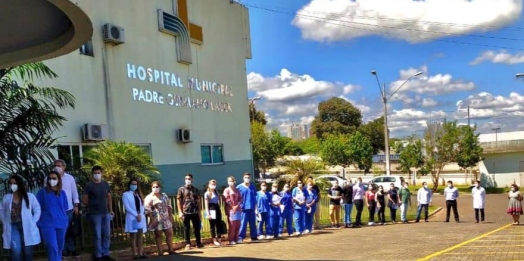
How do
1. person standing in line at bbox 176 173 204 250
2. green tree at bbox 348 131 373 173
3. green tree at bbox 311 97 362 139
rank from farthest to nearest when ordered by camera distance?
green tree at bbox 311 97 362 139
green tree at bbox 348 131 373 173
person standing in line at bbox 176 173 204 250

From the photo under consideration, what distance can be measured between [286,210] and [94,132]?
615 centimetres

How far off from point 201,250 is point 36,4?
6.96 meters

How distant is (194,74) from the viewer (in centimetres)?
2130

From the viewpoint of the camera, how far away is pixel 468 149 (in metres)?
38.8

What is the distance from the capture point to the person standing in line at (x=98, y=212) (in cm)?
959

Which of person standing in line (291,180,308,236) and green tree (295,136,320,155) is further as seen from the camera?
green tree (295,136,320,155)

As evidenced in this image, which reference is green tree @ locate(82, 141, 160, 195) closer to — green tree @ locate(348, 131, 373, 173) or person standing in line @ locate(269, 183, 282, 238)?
person standing in line @ locate(269, 183, 282, 238)

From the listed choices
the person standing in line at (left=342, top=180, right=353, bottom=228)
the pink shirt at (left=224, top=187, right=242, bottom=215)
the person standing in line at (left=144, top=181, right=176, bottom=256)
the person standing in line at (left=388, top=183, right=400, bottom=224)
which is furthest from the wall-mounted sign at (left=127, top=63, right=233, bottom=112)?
the person standing in line at (left=388, top=183, right=400, bottom=224)

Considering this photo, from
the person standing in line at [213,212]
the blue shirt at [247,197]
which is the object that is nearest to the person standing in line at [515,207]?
the blue shirt at [247,197]

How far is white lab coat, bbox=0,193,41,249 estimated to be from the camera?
25.7 feet

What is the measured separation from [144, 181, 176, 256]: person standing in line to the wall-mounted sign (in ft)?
24.6

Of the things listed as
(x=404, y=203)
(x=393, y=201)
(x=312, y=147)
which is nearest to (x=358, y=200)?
(x=393, y=201)

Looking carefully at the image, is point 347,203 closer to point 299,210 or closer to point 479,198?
point 299,210

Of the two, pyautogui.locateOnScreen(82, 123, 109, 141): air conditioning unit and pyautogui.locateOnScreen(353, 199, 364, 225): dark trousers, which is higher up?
pyautogui.locateOnScreen(82, 123, 109, 141): air conditioning unit
